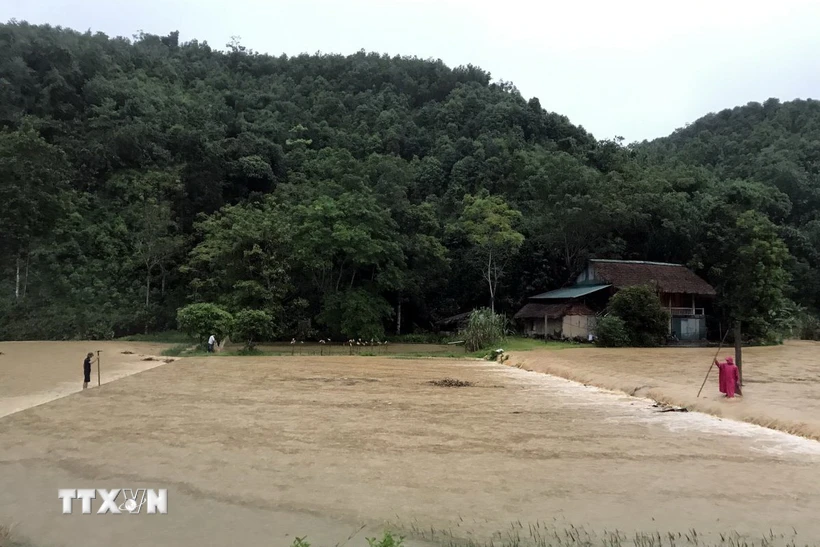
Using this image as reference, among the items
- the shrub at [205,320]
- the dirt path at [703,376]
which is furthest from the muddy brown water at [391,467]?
the shrub at [205,320]

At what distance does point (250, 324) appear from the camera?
86.9 feet

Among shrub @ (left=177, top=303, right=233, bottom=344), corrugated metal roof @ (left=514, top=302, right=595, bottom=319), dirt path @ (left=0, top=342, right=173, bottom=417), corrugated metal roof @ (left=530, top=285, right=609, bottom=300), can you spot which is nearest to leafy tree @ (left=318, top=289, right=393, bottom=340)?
shrub @ (left=177, top=303, right=233, bottom=344)

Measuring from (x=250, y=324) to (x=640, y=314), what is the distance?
18.5m

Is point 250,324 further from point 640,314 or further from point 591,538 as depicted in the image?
point 591,538

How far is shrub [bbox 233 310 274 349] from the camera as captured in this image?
2641 centimetres

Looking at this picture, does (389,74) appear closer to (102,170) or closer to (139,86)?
(139,86)

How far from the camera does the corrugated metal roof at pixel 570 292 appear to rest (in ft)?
101

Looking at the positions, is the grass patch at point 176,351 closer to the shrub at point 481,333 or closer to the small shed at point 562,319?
the shrub at point 481,333

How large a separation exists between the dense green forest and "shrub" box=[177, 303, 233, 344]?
2317 millimetres

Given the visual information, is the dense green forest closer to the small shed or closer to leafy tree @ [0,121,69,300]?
leafy tree @ [0,121,69,300]

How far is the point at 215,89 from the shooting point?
5434 centimetres

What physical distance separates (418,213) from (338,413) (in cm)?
2488

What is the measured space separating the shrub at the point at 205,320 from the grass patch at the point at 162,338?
4.65 meters

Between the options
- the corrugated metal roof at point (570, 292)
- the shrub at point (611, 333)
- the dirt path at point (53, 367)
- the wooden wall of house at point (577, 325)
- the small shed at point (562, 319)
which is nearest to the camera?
the dirt path at point (53, 367)
